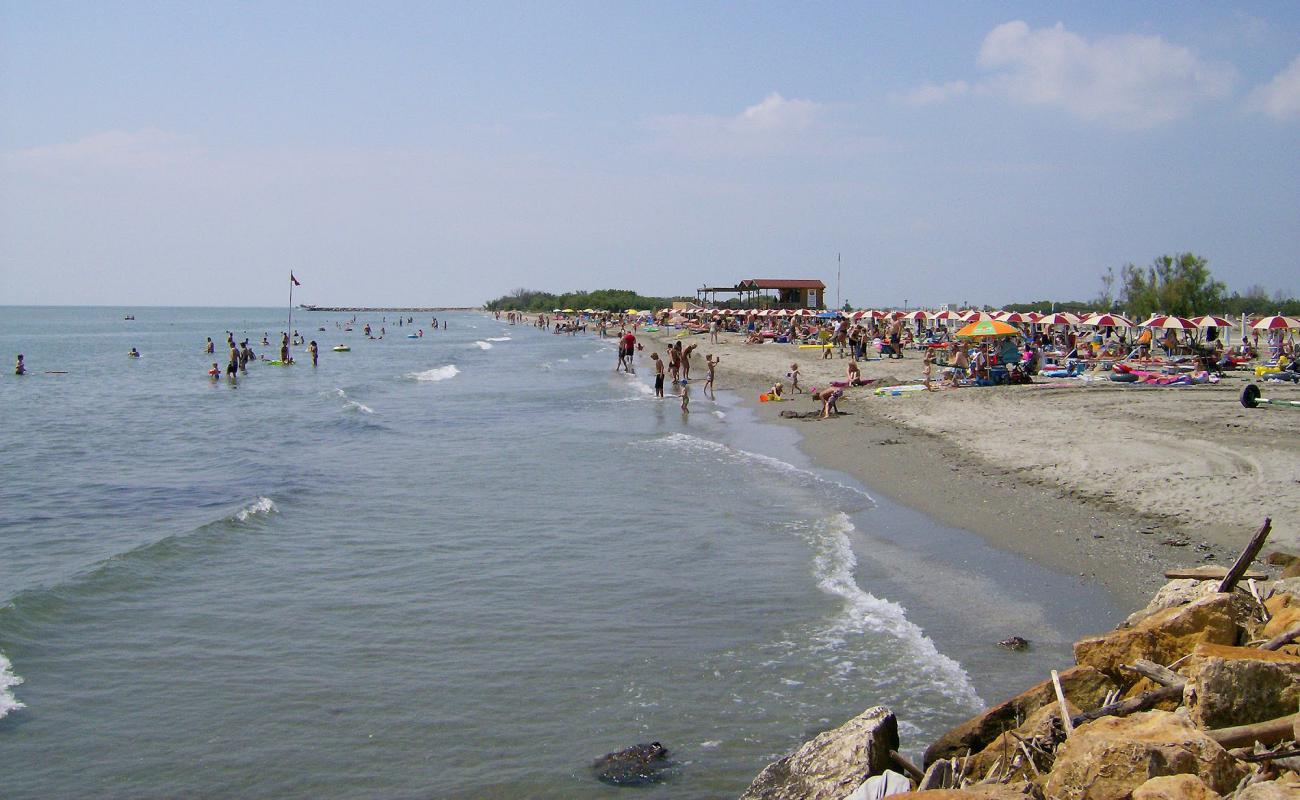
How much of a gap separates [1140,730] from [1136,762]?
0.31 meters

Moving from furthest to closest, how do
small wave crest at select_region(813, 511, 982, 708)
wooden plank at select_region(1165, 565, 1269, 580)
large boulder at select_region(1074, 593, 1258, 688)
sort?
1. small wave crest at select_region(813, 511, 982, 708)
2. wooden plank at select_region(1165, 565, 1269, 580)
3. large boulder at select_region(1074, 593, 1258, 688)

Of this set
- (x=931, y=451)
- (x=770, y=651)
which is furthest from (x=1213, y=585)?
(x=931, y=451)

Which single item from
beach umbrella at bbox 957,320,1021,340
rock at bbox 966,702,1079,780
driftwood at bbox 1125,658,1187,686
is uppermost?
beach umbrella at bbox 957,320,1021,340

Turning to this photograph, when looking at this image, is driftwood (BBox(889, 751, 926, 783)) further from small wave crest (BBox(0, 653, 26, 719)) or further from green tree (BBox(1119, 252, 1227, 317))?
green tree (BBox(1119, 252, 1227, 317))

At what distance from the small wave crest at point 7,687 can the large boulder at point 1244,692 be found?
880cm

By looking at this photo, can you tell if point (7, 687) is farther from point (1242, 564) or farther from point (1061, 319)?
point (1061, 319)

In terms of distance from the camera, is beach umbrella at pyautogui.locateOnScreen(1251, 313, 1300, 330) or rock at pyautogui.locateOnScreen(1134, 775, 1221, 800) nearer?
rock at pyautogui.locateOnScreen(1134, 775, 1221, 800)

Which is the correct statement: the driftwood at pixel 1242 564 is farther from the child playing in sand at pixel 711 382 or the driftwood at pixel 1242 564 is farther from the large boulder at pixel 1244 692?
the child playing in sand at pixel 711 382

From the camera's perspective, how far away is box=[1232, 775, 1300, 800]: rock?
3426 millimetres

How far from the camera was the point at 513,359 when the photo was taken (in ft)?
199

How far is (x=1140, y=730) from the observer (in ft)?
13.8

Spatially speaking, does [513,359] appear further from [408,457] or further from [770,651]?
[770,651]

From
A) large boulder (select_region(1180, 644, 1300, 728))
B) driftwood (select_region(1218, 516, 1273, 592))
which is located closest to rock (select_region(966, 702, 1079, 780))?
large boulder (select_region(1180, 644, 1300, 728))

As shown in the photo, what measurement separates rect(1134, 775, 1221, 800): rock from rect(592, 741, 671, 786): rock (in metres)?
3.61
